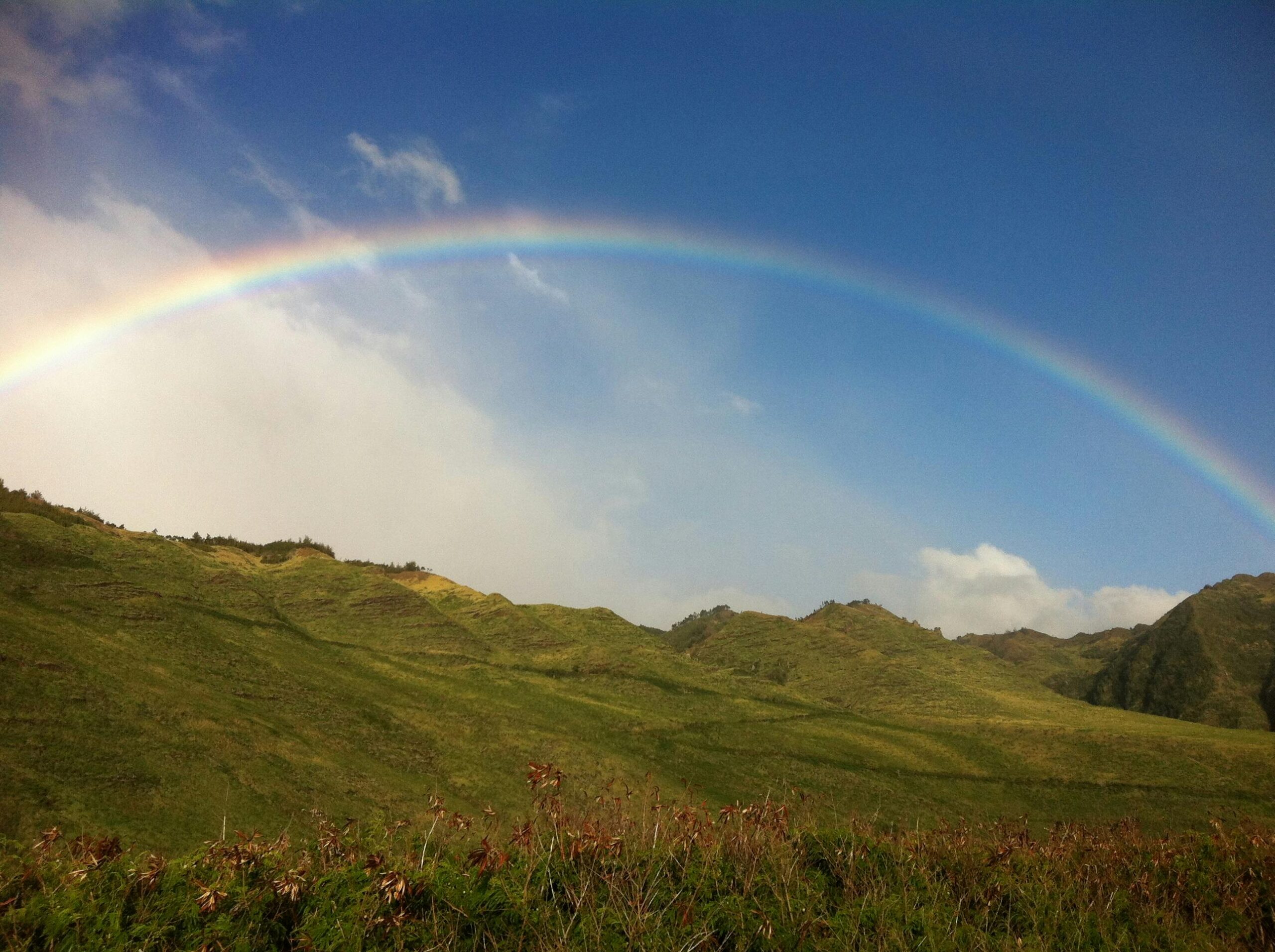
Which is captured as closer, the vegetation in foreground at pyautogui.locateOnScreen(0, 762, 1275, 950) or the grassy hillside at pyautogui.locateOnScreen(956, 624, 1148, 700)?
the vegetation in foreground at pyautogui.locateOnScreen(0, 762, 1275, 950)

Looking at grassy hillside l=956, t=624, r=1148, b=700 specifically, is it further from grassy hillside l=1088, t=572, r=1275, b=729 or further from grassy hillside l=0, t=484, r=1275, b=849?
grassy hillside l=0, t=484, r=1275, b=849

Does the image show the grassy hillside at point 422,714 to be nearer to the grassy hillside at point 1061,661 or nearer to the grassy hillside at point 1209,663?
the grassy hillside at point 1209,663

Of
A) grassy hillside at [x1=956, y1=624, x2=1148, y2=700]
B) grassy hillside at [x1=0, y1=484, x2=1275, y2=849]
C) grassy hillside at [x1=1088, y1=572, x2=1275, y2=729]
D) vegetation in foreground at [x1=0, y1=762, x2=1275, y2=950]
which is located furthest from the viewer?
grassy hillside at [x1=956, y1=624, x2=1148, y2=700]

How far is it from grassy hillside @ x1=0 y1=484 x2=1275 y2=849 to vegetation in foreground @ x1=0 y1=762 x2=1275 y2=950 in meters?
2.13

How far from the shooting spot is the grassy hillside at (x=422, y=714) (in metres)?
27.5

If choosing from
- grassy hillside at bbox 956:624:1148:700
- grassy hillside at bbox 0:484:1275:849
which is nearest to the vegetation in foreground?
grassy hillside at bbox 0:484:1275:849

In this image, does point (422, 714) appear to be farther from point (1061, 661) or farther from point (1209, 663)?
point (1061, 661)

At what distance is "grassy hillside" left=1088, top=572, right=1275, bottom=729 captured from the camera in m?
110

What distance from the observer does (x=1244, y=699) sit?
10919 centimetres

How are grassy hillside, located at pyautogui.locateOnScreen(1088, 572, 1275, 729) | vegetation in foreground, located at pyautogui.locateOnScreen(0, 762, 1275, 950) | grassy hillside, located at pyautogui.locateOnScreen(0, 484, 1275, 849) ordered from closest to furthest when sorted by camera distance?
vegetation in foreground, located at pyautogui.locateOnScreen(0, 762, 1275, 950) < grassy hillside, located at pyautogui.locateOnScreen(0, 484, 1275, 849) < grassy hillside, located at pyautogui.locateOnScreen(1088, 572, 1275, 729)

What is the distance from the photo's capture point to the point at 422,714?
53656 mm

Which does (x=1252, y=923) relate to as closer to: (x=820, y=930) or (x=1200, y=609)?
(x=820, y=930)

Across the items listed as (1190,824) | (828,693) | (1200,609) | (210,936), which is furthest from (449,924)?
(1200,609)

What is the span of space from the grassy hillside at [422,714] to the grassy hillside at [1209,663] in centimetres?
1979
